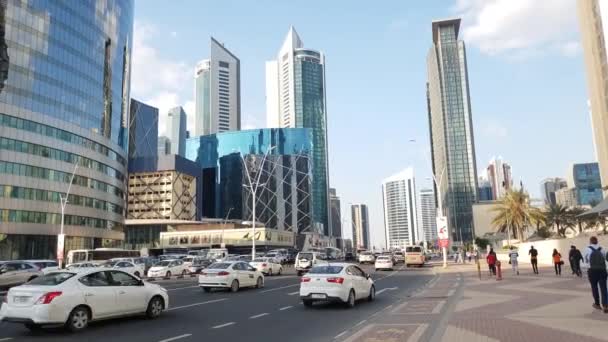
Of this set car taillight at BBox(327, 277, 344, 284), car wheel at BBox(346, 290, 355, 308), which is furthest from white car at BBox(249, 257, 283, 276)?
car taillight at BBox(327, 277, 344, 284)

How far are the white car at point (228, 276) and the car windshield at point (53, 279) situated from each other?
36.4ft

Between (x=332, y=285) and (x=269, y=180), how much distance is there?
164195 mm

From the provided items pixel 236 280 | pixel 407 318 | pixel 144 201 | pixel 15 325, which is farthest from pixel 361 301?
pixel 144 201

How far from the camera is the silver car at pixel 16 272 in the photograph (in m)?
26.7

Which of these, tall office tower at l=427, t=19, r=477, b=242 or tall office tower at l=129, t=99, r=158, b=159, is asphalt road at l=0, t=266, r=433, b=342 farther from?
tall office tower at l=427, t=19, r=477, b=242

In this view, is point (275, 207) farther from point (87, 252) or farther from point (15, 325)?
point (15, 325)

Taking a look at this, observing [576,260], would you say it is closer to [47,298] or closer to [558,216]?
[47,298]

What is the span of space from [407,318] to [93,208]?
274 ft

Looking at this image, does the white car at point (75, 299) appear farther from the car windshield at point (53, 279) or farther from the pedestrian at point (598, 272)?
the pedestrian at point (598, 272)

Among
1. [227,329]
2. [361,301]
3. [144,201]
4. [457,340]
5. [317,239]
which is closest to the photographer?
[457,340]

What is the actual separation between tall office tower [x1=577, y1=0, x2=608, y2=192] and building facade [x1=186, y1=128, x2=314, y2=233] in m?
106

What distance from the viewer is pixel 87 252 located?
52844 millimetres

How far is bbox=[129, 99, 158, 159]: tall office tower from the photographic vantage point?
157 metres

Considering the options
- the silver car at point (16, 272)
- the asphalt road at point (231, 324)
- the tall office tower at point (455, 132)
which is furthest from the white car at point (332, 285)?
Answer: the tall office tower at point (455, 132)
